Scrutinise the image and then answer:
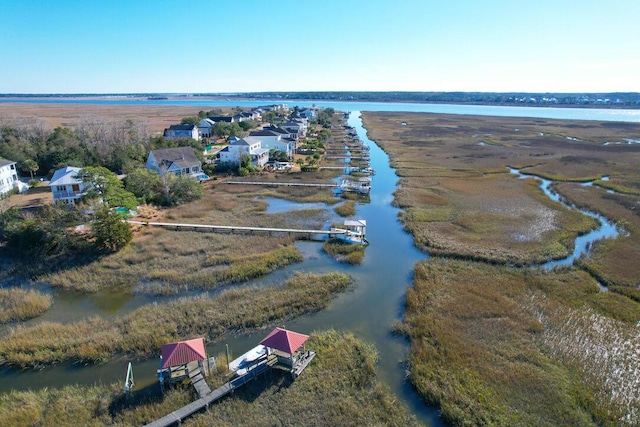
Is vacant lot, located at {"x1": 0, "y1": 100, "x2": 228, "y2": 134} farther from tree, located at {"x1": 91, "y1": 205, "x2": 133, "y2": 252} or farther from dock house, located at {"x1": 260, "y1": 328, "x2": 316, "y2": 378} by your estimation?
dock house, located at {"x1": 260, "y1": 328, "x2": 316, "y2": 378}

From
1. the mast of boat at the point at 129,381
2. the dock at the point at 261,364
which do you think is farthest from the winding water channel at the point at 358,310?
the dock at the point at 261,364

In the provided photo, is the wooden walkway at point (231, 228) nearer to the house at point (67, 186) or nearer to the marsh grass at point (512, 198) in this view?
the house at point (67, 186)

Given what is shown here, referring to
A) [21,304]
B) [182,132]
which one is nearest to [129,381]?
[21,304]

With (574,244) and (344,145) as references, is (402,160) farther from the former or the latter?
(574,244)

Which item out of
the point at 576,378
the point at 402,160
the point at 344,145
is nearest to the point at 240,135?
the point at 344,145

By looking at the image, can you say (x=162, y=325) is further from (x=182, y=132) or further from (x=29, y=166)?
(x=182, y=132)

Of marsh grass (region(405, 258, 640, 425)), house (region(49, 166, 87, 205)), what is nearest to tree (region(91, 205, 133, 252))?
house (region(49, 166, 87, 205))
